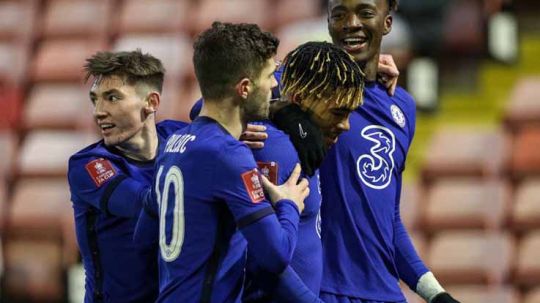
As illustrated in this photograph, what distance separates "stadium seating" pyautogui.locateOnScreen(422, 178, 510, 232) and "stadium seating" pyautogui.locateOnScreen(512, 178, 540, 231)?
0.06 metres

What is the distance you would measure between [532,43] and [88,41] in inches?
105

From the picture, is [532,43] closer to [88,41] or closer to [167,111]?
[167,111]

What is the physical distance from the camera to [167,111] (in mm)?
7441

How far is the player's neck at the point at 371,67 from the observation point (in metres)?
3.59

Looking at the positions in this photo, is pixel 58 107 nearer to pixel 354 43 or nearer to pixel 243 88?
pixel 354 43

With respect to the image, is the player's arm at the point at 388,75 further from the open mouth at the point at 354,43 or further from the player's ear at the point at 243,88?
the player's ear at the point at 243,88

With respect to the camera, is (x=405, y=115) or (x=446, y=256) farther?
(x=446, y=256)

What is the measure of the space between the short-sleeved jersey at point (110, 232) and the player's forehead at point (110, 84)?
0.55 ft

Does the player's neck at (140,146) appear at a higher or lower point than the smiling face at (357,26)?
lower

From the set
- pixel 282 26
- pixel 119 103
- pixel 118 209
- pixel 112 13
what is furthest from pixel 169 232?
pixel 112 13

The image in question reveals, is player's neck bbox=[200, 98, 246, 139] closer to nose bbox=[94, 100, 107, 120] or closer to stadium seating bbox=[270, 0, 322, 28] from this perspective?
nose bbox=[94, 100, 107, 120]

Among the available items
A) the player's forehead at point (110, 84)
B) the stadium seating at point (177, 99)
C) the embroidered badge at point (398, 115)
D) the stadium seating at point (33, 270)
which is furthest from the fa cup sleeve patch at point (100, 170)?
the stadium seating at point (33, 270)

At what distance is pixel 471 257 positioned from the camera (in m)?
6.59

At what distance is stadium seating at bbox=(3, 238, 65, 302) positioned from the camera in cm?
743
